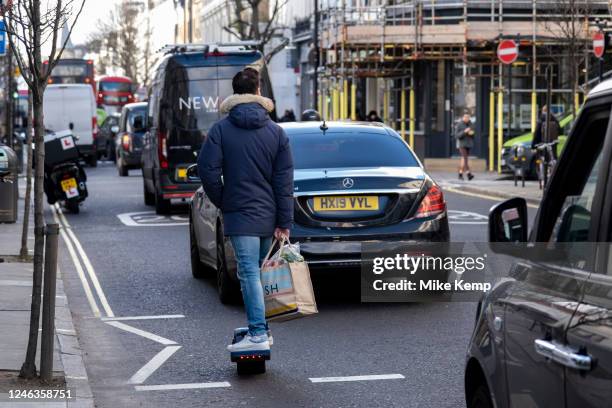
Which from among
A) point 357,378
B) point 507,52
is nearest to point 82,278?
point 357,378

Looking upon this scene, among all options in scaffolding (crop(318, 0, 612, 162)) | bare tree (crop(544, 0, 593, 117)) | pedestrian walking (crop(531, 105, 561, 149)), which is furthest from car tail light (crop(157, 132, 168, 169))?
scaffolding (crop(318, 0, 612, 162))

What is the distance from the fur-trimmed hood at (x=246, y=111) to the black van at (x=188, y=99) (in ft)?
45.7

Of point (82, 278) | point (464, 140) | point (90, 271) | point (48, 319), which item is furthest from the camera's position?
point (464, 140)

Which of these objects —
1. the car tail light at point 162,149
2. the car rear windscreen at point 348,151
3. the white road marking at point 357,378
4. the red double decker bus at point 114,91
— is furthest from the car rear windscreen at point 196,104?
the red double decker bus at point 114,91

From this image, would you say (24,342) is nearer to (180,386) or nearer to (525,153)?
(180,386)

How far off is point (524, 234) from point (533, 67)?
36797mm

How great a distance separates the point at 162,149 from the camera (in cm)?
2239

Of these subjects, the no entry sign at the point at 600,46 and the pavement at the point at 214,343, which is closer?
the pavement at the point at 214,343

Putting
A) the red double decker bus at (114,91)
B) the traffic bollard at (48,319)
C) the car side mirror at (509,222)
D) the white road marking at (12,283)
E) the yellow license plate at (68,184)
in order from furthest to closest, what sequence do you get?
the red double decker bus at (114,91), the yellow license plate at (68,184), the white road marking at (12,283), the traffic bollard at (48,319), the car side mirror at (509,222)

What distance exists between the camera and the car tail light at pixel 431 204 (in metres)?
11.1

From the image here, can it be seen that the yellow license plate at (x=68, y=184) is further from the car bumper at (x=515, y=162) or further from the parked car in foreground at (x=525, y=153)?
the parked car in foreground at (x=525, y=153)

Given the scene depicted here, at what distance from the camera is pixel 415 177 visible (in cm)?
1122

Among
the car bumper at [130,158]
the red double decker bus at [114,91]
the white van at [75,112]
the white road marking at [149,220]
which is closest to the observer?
the white road marking at [149,220]
